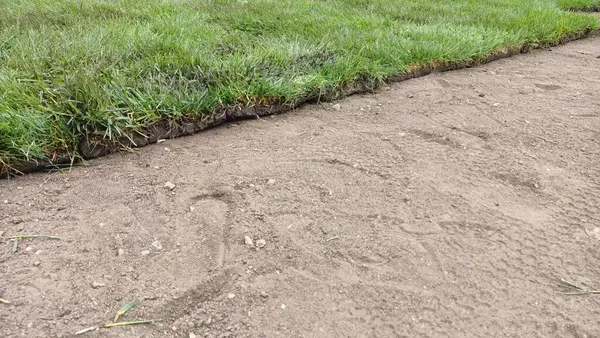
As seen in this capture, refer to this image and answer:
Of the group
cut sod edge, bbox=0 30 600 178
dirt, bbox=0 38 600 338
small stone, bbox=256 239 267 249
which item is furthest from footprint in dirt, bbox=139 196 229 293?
cut sod edge, bbox=0 30 600 178

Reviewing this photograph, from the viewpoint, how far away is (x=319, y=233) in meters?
1.85

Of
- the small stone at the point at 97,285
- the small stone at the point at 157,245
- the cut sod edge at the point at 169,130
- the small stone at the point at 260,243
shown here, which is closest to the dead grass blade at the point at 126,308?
the small stone at the point at 97,285

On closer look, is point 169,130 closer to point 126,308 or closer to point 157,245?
point 157,245

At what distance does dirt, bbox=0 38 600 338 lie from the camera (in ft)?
4.92

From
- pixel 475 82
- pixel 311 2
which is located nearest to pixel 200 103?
pixel 475 82

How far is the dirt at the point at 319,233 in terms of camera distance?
1.50 m

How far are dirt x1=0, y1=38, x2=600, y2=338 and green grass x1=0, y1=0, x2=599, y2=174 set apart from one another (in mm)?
188

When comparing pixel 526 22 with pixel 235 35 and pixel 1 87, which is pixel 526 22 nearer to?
pixel 235 35

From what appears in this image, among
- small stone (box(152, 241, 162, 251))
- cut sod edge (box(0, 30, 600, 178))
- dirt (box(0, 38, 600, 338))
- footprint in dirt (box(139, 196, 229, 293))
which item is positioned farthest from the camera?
cut sod edge (box(0, 30, 600, 178))

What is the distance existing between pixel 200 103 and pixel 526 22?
377 centimetres

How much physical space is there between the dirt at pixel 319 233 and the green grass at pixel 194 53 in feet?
0.62

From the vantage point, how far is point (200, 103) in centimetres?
255

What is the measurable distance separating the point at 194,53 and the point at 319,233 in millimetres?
1630

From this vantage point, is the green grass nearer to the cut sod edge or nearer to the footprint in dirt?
the cut sod edge
